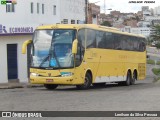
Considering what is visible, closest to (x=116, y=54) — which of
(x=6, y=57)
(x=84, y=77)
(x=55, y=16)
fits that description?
(x=84, y=77)

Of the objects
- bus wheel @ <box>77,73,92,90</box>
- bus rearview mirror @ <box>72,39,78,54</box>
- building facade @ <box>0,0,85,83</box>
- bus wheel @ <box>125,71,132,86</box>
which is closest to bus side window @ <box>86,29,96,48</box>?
bus wheel @ <box>77,73,92,90</box>

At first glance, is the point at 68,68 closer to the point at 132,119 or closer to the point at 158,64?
the point at 132,119

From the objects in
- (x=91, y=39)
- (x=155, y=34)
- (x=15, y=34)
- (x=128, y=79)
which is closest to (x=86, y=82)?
(x=91, y=39)

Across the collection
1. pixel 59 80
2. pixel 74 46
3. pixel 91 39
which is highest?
pixel 91 39

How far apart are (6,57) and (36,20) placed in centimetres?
682

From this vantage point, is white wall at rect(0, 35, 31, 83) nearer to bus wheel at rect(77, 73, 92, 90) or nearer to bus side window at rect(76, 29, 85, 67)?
bus wheel at rect(77, 73, 92, 90)

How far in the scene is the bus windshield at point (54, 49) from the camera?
2514 cm

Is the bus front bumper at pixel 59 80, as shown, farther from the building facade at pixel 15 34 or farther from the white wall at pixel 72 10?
the white wall at pixel 72 10

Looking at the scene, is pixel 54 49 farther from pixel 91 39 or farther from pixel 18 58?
pixel 18 58

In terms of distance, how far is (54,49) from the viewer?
25203 mm

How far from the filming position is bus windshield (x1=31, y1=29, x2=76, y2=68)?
25141mm

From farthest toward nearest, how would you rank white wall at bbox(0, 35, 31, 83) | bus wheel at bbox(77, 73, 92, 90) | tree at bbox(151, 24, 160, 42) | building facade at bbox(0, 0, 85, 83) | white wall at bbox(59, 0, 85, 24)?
tree at bbox(151, 24, 160, 42), white wall at bbox(59, 0, 85, 24), building facade at bbox(0, 0, 85, 83), white wall at bbox(0, 35, 31, 83), bus wheel at bbox(77, 73, 92, 90)

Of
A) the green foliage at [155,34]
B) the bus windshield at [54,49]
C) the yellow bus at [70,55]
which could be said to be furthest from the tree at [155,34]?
the bus windshield at [54,49]

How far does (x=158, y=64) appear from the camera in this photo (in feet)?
340
